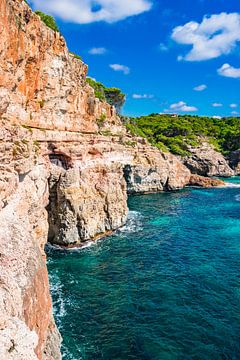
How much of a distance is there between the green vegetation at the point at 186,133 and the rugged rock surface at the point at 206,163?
2.84 metres

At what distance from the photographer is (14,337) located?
10.3 m

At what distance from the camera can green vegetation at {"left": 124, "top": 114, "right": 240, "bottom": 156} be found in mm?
106500

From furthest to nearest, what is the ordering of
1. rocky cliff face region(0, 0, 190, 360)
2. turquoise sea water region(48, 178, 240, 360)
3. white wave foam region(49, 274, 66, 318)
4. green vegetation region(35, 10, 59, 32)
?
1. green vegetation region(35, 10, 59, 32)
2. white wave foam region(49, 274, 66, 318)
3. turquoise sea water region(48, 178, 240, 360)
4. rocky cliff face region(0, 0, 190, 360)

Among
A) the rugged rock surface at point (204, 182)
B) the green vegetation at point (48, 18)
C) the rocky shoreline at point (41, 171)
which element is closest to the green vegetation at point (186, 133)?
the rugged rock surface at point (204, 182)

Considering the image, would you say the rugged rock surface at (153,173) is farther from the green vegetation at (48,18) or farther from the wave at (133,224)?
the green vegetation at (48,18)

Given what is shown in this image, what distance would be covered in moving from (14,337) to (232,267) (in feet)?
85.2

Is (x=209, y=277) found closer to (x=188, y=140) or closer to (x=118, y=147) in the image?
(x=118, y=147)

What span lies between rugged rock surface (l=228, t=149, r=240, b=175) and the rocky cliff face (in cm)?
5811

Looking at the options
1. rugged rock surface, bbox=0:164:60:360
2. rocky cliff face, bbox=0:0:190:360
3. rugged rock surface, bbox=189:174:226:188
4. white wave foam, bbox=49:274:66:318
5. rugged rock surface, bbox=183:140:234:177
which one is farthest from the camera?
rugged rock surface, bbox=183:140:234:177

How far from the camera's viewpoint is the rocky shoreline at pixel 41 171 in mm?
13672

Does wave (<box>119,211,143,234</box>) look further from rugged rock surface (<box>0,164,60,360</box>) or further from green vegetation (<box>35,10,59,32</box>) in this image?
green vegetation (<box>35,10,59,32</box>)

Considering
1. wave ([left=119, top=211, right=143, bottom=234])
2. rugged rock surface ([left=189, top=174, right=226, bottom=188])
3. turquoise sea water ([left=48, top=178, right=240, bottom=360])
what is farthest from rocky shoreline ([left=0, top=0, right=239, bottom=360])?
rugged rock surface ([left=189, top=174, right=226, bottom=188])

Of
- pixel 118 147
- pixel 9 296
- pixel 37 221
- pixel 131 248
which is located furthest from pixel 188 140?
pixel 9 296

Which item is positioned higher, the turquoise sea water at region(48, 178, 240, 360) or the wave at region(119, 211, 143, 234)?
the wave at region(119, 211, 143, 234)
